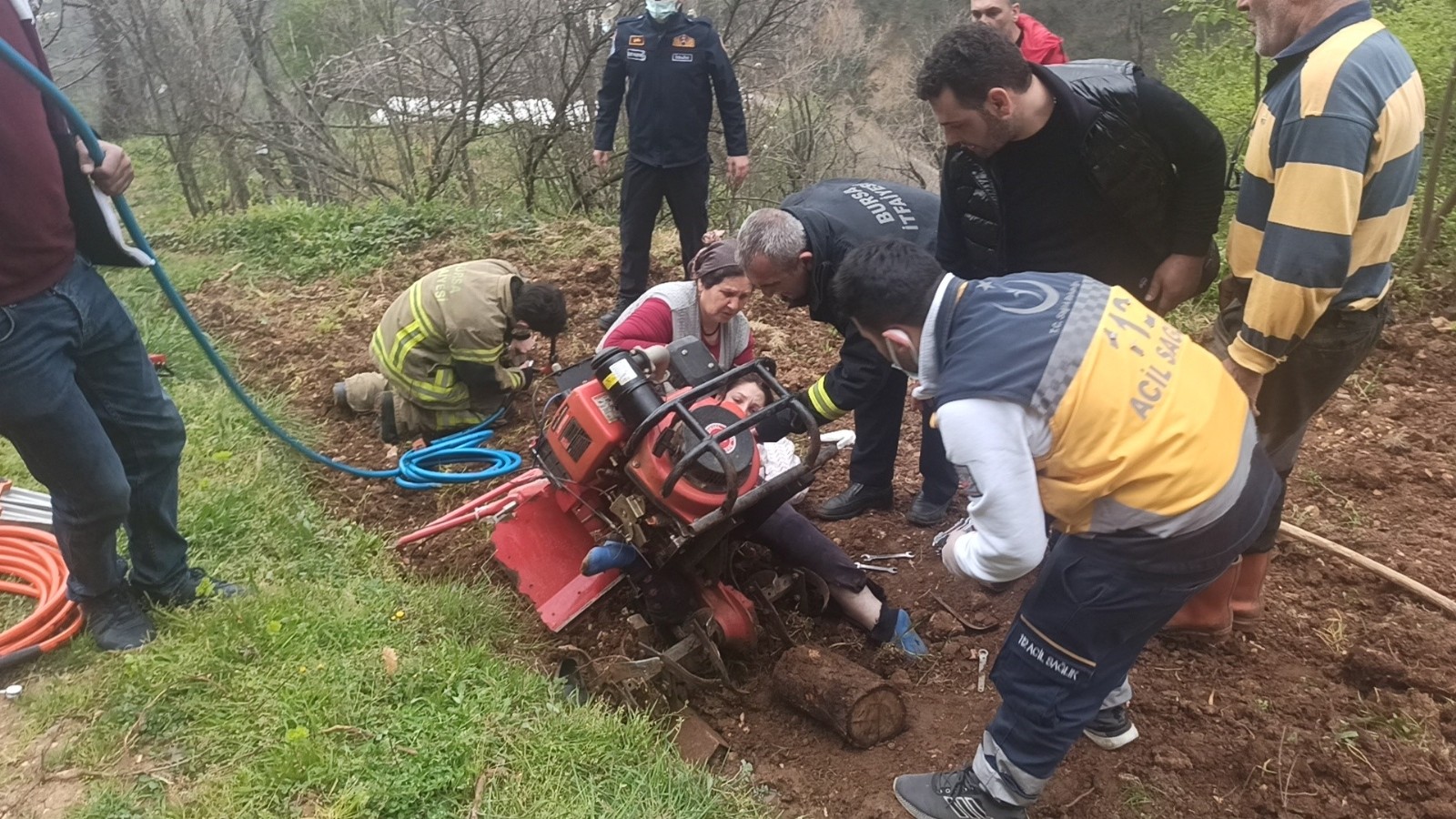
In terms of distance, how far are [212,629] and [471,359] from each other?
6.70 ft

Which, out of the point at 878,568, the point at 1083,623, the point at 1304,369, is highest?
the point at 1304,369

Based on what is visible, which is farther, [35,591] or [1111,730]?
[35,591]

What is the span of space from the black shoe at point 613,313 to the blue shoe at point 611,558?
10.3 ft

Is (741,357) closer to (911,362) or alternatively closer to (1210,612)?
(911,362)

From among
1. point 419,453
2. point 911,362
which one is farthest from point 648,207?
point 911,362

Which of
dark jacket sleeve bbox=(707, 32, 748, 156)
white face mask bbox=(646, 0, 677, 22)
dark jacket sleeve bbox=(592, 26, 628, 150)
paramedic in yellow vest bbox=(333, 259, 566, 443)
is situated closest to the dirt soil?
paramedic in yellow vest bbox=(333, 259, 566, 443)

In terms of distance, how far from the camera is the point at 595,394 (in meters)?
2.78

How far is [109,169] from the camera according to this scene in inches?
104

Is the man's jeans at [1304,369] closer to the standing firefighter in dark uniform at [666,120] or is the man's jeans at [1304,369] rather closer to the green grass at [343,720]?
the green grass at [343,720]

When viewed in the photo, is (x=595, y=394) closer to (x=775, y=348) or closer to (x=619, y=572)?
(x=619, y=572)

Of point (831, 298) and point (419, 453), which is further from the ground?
point (831, 298)

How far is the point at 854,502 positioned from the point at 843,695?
137 centimetres

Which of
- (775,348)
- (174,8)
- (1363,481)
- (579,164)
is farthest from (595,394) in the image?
(174,8)

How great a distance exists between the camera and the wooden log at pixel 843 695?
107 inches
